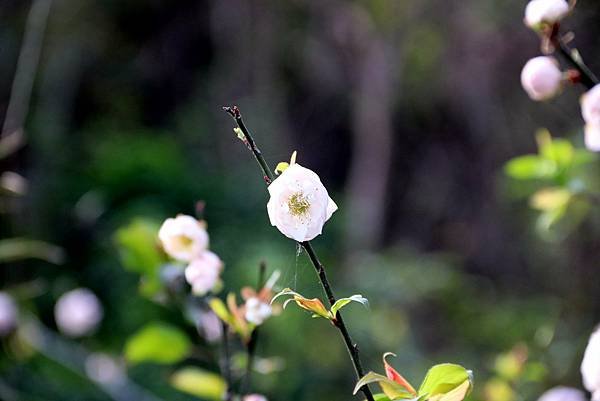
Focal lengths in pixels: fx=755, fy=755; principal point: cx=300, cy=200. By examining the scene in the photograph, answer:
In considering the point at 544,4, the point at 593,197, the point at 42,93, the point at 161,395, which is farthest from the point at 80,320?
the point at 42,93

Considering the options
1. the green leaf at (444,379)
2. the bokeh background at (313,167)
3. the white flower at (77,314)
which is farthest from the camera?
the bokeh background at (313,167)

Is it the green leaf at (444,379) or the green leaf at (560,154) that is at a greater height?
the green leaf at (560,154)

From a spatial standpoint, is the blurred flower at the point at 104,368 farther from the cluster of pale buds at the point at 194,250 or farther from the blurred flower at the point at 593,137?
the blurred flower at the point at 593,137

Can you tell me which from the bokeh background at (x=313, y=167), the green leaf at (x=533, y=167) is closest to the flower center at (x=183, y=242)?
the green leaf at (x=533, y=167)

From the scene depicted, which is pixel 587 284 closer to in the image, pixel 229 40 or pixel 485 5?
pixel 485 5

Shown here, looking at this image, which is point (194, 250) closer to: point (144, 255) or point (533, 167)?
point (144, 255)

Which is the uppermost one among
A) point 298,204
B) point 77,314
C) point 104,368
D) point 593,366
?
point 77,314

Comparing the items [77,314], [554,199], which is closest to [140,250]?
[554,199]
